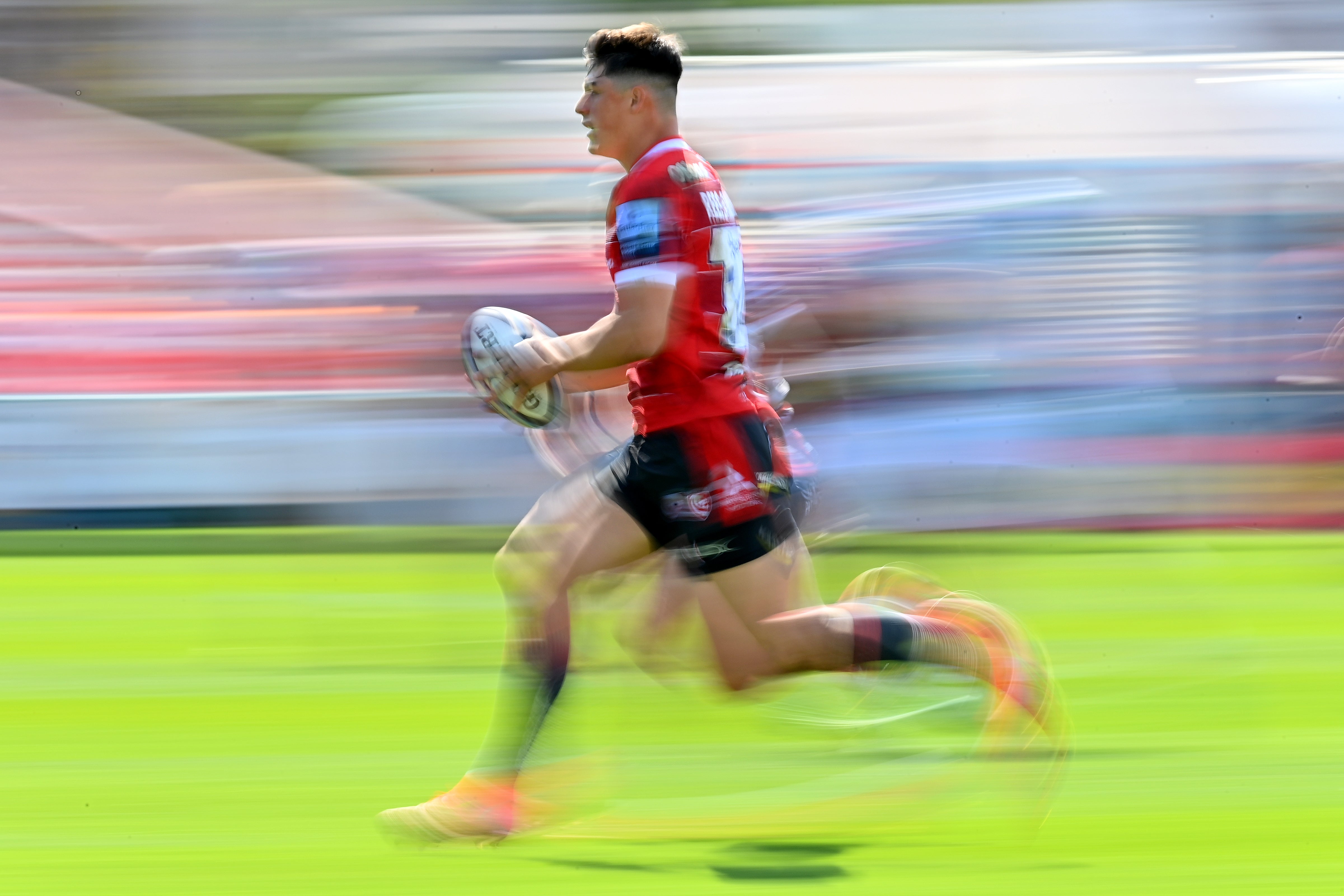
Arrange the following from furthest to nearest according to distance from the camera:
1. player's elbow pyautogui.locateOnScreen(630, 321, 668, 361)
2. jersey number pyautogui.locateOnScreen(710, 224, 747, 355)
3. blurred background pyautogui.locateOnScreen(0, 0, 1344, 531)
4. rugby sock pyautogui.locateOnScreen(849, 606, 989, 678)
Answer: blurred background pyautogui.locateOnScreen(0, 0, 1344, 531), rugby sock pyautogui.locateOnScreen(849, 606, 989, 678), jersey number pyautogui.locateOnScreen(710, 224, 747, 355), player's elbow pyautogui.locateOnScreen(630, 321, 668, 361)

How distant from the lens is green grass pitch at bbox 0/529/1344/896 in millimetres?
3416

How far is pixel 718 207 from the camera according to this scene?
10.8 ft

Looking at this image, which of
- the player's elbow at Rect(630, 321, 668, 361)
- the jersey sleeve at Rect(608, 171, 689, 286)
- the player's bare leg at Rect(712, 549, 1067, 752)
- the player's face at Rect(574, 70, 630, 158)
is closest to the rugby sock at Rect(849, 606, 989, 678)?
the player's bare leg at Rect(712, 549, 1067, 752)

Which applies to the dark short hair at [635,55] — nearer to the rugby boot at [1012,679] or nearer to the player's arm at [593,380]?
the player's arm at [593,380]

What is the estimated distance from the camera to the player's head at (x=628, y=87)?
332 centimetres

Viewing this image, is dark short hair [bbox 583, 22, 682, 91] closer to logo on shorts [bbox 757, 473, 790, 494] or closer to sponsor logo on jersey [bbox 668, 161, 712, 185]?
sponsor logo on jersey [bbox 668, 161, 712, 185]

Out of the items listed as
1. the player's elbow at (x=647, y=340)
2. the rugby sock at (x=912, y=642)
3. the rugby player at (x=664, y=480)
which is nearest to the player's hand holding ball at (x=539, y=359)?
the rugby player at (x=664, y=480)

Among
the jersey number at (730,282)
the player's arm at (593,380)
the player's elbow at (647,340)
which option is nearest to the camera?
the player's elbow at (647,340)

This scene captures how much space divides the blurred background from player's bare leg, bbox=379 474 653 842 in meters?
3.93

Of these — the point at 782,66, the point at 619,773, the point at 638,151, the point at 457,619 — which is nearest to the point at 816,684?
the point at 619,773

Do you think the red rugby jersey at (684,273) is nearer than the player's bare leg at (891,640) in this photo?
Yes

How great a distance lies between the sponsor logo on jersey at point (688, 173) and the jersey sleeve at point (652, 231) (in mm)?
13

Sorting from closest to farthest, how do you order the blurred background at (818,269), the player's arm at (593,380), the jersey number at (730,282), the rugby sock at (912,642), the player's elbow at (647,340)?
the player's elbow at (647,340), the jersey number at (730,282), the rugby sock at (912,642), the player's arm at (593,380), the blurred background at (818,269)

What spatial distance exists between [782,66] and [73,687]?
437 cm
